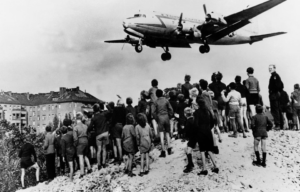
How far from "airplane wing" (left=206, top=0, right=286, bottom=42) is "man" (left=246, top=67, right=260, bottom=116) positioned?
9.79 m

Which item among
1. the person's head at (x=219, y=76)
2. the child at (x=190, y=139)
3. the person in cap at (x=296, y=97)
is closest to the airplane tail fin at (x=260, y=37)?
the person in cap at (x=296, y=97)

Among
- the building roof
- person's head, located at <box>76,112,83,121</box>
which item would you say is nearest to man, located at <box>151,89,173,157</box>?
person's head, located at <box>76,112,83,121</box>

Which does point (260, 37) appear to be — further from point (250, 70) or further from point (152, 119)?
point (152, 119)

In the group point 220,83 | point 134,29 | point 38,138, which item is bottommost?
point 38,138

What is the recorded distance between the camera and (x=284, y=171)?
878 cm

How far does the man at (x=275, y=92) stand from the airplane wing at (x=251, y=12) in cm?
896

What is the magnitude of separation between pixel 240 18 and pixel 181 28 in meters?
4.28

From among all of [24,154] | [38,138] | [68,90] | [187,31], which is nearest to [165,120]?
[24,154]

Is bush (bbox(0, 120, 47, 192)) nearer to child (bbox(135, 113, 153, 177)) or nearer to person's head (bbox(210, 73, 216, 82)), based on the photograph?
child (bbox(135, 113, 153, 177))

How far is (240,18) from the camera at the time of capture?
68.6 feet

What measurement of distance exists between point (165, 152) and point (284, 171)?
12.1ft

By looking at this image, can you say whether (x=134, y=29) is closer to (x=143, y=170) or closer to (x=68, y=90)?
(x=143, y=170)

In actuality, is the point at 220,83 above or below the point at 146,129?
above

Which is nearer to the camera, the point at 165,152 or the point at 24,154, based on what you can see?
the point at 165,152
